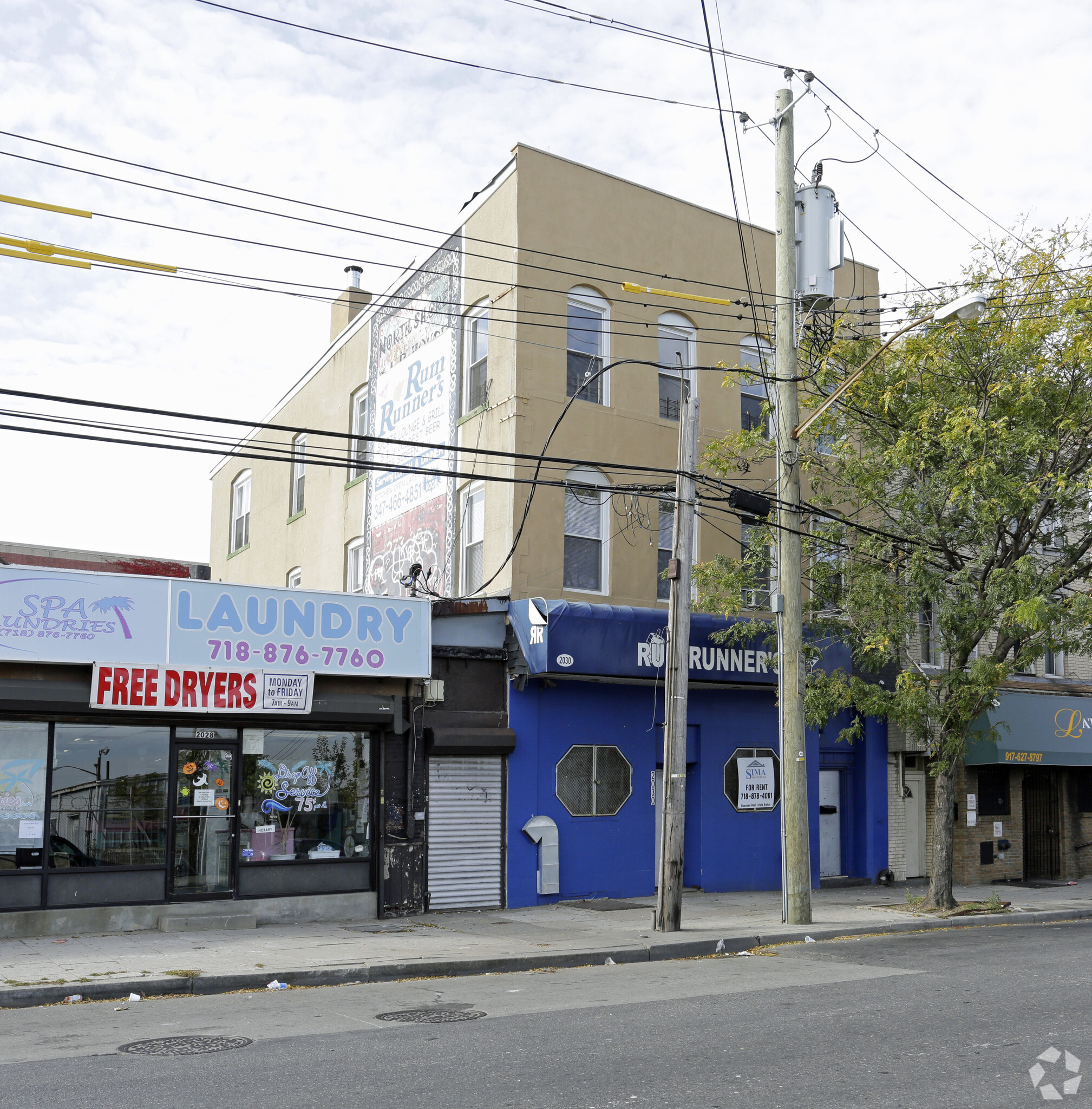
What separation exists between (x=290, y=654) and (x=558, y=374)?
6310 mm

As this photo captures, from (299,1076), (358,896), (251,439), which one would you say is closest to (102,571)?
(358,896)

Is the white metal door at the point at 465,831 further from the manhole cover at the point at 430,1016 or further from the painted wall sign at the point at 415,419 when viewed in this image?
the manhole cover at the point at 430,1016

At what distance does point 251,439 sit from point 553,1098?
83.8 ft

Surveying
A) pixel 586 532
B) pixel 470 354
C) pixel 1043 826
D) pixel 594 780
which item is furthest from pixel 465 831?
pixel 1043 826

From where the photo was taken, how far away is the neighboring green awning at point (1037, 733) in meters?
21.1

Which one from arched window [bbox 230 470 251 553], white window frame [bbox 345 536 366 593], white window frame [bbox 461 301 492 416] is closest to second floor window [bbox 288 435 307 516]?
white window frame [bbox 345 536 366 593]

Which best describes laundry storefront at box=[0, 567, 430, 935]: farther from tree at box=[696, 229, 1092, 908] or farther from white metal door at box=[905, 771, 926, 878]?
white metal door at box=[905, 771, 926, 878]

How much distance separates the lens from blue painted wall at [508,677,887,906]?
17281 mm

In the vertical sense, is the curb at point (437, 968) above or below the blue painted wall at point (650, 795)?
below

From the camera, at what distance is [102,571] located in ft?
47.2

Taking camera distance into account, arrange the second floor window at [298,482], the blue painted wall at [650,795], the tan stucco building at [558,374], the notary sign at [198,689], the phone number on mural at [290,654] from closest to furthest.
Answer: the notary sign at [198,689]
the phone number on mural at [290,654]
the blue painted wall at [650,795]
the tan stucco building at [558,374]
the second floor window at [298,482]

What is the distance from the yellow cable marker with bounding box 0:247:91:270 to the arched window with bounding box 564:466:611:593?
866 centimetres

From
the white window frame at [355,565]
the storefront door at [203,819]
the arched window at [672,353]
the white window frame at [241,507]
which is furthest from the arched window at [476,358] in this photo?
the white window frame at [241,507]

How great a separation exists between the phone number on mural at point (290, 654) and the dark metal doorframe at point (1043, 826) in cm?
1474
